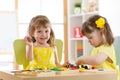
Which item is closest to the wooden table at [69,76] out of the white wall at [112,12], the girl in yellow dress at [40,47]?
the girl in yellow dress at [40,47]

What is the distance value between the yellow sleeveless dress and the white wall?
1339 mm

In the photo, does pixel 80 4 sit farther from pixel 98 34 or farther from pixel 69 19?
pixel 98 34

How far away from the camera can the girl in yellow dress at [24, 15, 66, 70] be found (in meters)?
2.37

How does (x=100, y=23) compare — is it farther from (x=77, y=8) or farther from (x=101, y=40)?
(x=77, y=8)

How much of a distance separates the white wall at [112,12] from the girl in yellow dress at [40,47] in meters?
Answer: 1.30

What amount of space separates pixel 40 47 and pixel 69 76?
3.58 ft

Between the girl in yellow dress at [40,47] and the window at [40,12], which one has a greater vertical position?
the window at [40,12]

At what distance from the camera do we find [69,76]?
144 cm

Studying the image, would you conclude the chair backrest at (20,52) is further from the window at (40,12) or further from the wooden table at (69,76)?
the window at (40,12)

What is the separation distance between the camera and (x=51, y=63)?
2.40 meters

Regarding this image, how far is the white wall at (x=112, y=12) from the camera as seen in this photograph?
11.9 feet

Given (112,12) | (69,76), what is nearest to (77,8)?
(112,12)

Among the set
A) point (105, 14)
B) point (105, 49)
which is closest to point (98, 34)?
point (105, 49)

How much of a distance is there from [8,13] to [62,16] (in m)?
0.87
